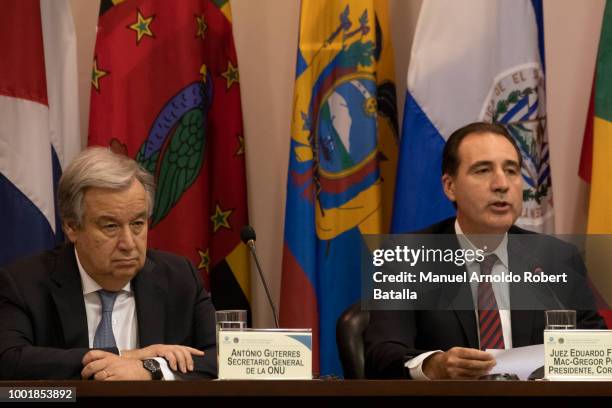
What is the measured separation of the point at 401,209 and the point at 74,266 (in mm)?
1536

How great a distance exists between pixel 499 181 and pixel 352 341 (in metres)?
0.70

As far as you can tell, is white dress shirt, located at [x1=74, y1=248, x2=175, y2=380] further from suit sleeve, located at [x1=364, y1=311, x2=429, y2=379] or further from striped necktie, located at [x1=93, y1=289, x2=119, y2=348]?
suit sleeve, located at [x1=364, y1=311, x2=429, y2=379]

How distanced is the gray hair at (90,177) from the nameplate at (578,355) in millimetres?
1402

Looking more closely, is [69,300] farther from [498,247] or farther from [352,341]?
[498,247]

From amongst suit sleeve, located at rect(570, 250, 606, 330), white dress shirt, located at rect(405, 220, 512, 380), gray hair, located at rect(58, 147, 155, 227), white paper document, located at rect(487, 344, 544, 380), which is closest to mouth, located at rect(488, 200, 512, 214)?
white dress shirt, located at rect(405, 220, 512, 380)

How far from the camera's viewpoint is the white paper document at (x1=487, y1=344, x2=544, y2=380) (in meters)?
2.39

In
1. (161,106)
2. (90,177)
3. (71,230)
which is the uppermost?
(161,106)

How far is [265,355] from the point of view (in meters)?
2.28

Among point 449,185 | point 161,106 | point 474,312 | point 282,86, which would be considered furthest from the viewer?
point 282,86

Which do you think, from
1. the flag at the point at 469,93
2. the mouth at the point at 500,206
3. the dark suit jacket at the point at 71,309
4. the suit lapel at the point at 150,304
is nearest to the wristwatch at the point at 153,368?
the dark suit jacket at the point at 71,309

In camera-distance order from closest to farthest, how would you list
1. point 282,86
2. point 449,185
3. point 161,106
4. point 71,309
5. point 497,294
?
point 497,294
point 71,309
point 449,185
point 161,106
point 282,86

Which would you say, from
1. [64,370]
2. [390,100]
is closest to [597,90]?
[390,100]

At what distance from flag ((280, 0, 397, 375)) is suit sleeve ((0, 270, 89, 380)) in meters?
1.54

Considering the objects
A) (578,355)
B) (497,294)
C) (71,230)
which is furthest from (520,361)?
(71,230)
